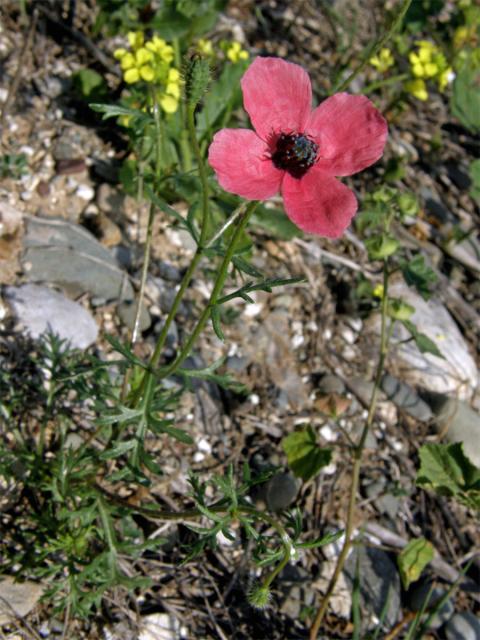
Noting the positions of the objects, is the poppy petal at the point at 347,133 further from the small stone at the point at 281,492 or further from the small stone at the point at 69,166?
the small stone at the point at 69,166

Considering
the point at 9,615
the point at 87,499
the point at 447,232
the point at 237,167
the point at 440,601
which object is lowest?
the point at 9,615

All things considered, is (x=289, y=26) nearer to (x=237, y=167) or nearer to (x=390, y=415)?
(x=390, y=415)

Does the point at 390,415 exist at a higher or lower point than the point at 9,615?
higher

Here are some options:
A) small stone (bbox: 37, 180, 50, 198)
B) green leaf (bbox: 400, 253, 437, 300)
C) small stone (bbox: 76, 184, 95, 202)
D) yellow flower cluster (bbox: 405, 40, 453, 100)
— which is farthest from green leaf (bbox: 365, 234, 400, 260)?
yellow flower cluster (bbox: 405, 40, 453, 100)

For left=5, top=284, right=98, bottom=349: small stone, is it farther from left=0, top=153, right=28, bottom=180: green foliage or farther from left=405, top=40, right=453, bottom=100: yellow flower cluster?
left=405, top=40, right=453, bottom=100: yellow flower cluster

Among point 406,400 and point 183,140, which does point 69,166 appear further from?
point 406,400

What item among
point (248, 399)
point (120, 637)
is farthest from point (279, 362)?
point (120, 637)

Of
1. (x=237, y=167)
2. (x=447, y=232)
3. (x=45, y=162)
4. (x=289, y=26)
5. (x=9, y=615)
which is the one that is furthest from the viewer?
(x=289, y=26)
